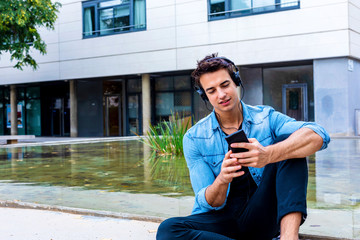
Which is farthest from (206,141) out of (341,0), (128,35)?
(128,35)

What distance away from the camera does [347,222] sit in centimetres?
339

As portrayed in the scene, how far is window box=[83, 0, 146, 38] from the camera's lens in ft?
66.4

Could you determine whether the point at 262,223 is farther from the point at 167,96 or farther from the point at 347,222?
the point at 167,96

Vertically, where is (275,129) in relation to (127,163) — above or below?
above

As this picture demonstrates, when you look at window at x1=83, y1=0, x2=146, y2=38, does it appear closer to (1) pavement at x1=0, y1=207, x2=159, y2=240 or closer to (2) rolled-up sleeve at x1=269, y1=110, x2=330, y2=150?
(1) pavement at x1=0, y1=207, x2=159, y2=240

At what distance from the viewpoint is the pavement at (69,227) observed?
10.7 feet

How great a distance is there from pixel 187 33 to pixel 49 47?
8.13m

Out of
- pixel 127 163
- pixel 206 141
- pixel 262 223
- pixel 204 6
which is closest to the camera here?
pixel 262 223

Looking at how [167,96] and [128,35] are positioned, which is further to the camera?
[167,96]

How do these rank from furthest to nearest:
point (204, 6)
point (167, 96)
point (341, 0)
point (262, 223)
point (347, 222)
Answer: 1. point (167, 96)
2. point (204, 6)
3. point (341, 0)
4. point (347, 222)
5. point (262, 223)

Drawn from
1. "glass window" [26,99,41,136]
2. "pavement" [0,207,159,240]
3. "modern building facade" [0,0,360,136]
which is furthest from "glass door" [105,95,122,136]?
"pavement" [0,207,159,240]

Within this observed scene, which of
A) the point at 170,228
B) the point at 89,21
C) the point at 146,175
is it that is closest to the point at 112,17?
the point at 89,21

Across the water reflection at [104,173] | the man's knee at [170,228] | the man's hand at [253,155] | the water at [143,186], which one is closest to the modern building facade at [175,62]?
the water at [143,186]

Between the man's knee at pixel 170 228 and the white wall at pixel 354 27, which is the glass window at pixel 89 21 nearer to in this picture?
the white wall at pixel 354 27
